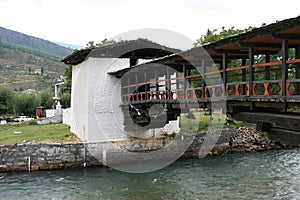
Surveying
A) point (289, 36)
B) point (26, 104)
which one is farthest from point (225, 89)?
point (26, 104)

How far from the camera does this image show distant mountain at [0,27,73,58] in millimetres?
177000

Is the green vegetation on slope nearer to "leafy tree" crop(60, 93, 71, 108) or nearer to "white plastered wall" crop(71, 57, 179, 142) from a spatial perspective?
"leafy tree" crop(60, 93, 71, 108)

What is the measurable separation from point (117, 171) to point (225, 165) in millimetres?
5162

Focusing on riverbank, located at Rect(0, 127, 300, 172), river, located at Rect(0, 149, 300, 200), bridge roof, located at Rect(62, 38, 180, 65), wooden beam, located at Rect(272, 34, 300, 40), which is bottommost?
river, located at Rect(0, 149, 300, 200)

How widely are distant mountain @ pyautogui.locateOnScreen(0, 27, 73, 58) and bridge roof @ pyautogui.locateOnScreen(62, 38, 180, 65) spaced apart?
526 feet

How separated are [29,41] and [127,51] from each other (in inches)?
6956

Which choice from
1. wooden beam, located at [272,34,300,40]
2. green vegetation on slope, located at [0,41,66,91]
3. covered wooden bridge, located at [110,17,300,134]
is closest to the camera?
covered wooden bridge, located at [110,17,300,134]

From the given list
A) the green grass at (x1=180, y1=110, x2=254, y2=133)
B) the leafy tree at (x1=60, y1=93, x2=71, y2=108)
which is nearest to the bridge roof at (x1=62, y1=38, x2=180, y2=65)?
the green grass at (x1=180, y1=110, x2=254, y2=133)

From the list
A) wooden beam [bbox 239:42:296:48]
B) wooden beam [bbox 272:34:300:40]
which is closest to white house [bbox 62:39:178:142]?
wooden beam [bbox 239:42:296:48]

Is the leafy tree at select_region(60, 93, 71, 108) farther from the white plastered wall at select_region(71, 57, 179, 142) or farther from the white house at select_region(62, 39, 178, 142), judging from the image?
the white plastered wall at select_region(71, 57, 179, 142)

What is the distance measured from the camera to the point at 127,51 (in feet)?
63.8

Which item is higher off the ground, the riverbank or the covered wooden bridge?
the covered wooden bridge

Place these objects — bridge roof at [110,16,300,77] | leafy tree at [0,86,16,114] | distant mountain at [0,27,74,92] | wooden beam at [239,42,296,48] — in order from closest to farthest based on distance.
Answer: bridge roof at [110,16,300,77] → wooden beam at [239,42,296,48] → leafy tree at [0,86,16,114] → distant mountain at [0,27,74,92]

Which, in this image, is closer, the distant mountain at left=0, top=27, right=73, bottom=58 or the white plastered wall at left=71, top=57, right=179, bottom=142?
the white plastered wall at left=71, top=57, right=179, bottom=142
